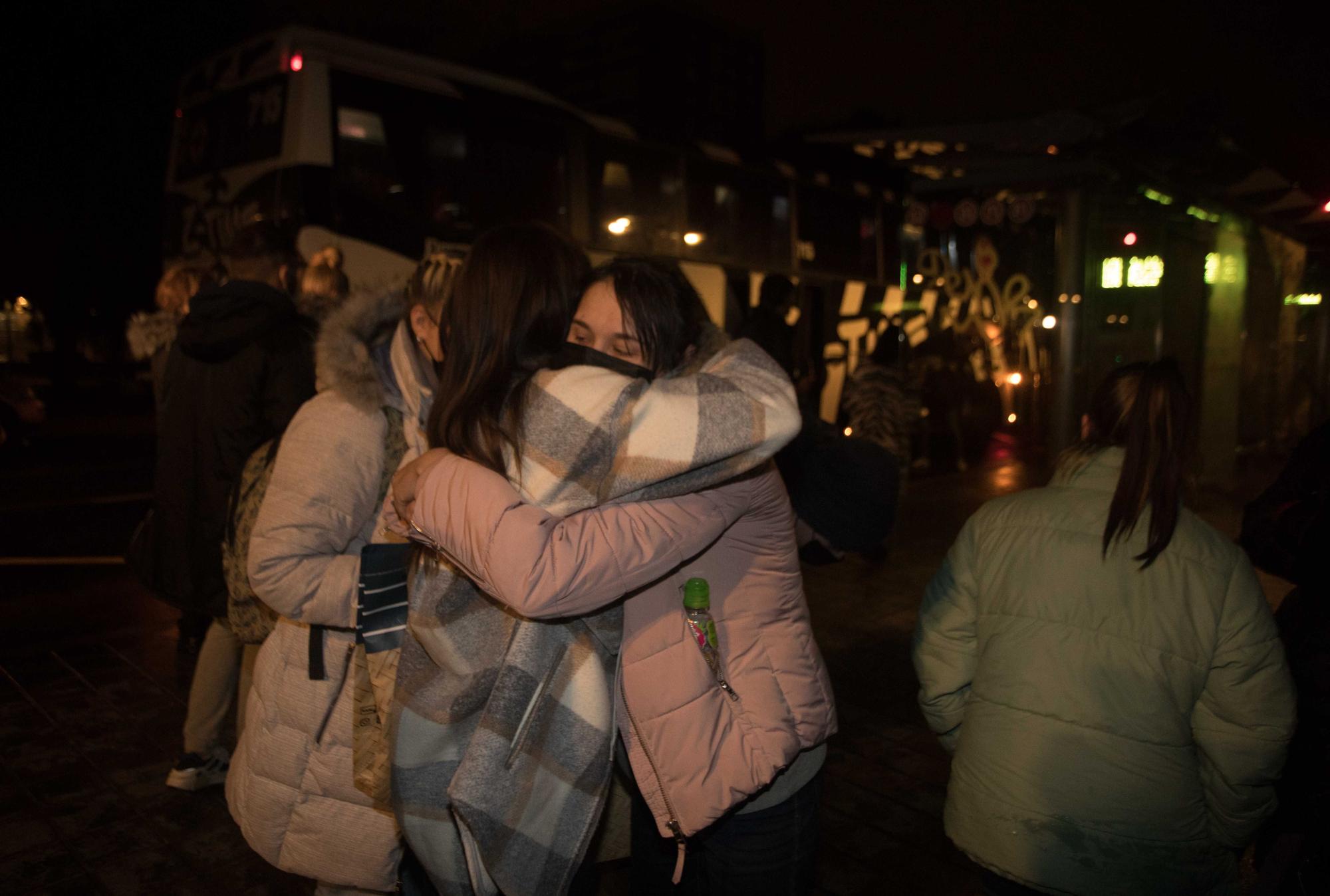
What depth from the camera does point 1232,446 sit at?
1040 centimetres

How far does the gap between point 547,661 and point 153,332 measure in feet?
12.8

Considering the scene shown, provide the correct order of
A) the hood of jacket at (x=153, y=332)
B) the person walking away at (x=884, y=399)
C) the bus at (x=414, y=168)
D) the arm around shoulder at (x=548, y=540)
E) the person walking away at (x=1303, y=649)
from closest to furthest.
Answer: the arm around shoulder at (x=548, y=540) → the person walking away at (x=1303, y=649) → the hood of jacket at (x=153, y=332) → the person walking away at (x=884, y=399) → the bus at (x=414, y=168)

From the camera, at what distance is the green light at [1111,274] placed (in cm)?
790

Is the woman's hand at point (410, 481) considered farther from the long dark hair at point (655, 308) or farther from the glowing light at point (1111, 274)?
the glowing light at point (1111, 274)

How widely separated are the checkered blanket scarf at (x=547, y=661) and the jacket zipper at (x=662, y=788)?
0.12 ft

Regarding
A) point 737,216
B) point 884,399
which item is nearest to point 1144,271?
point 884,399

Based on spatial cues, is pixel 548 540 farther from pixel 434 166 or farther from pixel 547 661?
pixel 434 166

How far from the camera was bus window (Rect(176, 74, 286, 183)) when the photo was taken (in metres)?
8.51

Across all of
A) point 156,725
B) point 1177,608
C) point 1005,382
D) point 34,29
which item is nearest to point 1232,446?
point 1005,382

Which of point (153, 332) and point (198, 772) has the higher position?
point (153, 332)

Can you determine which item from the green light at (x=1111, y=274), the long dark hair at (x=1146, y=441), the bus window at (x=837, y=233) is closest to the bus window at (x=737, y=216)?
the bus window at (x=837, y=233)

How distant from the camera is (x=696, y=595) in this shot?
167cm

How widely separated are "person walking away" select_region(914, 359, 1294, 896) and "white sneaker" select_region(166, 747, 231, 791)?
2.84 m

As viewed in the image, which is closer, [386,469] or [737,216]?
[386,469]
